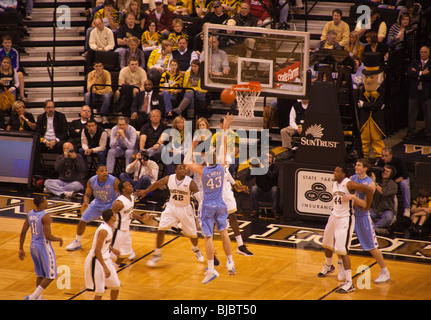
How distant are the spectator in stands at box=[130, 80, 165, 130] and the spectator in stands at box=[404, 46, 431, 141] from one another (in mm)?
5329

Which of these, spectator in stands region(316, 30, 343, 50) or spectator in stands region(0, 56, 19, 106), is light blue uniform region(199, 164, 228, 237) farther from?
spectator in stands region(0, 56, 19, 106)

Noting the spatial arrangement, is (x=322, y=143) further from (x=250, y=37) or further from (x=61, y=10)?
A: (x=61, y=10)

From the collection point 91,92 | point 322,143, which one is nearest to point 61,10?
point 91,92

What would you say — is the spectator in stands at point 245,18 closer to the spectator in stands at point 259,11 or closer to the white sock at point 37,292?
the spectator in stands at point 259,11

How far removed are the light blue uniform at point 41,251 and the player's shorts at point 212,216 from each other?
221cm

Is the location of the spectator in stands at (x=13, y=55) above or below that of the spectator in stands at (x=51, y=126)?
above

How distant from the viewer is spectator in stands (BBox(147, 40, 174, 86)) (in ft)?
56.1

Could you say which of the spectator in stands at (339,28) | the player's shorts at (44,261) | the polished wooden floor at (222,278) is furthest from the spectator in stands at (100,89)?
the player's shorts at (44,261)

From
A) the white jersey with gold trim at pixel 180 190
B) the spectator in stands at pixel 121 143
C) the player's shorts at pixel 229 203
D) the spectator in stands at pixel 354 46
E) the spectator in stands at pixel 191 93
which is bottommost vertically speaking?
the player's shorts at pixel 229 203

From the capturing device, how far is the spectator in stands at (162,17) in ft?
60.8

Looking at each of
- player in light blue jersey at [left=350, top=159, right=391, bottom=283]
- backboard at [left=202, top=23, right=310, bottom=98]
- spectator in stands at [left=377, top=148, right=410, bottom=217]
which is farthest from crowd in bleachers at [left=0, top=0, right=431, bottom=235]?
player in light blue jersey at [left=350, top=159, right=391, bottom=283]

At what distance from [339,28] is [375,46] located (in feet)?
3.53

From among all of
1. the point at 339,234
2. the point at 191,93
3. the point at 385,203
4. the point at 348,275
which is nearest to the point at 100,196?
the point at 339,234

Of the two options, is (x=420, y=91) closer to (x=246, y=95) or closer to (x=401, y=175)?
(x=401, y=175)
